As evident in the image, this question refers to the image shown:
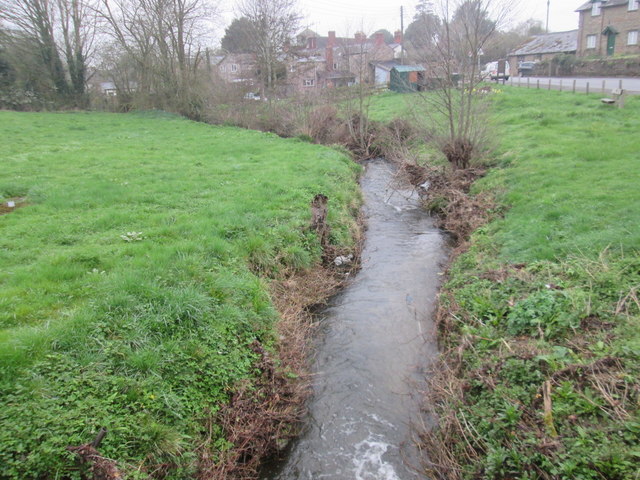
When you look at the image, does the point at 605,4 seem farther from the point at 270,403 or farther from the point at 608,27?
the point at 270,403

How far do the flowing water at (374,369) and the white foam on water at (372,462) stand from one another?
0.01m

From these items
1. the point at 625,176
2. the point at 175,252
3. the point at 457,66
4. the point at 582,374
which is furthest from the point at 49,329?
the point at 457,66

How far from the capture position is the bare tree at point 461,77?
12.5 metres

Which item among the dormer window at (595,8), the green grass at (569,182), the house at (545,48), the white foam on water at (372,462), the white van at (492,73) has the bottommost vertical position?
the white foam on water at (372,462)

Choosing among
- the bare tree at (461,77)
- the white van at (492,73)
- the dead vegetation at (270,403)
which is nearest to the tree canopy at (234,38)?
the white van at (492,73)

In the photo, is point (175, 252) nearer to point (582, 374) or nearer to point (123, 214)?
point (123, 214)

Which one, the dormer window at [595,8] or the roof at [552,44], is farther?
the roof at [552,44]

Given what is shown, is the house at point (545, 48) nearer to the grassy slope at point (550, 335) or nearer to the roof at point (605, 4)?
the roof at point (605, 4)

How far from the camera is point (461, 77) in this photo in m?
13.0

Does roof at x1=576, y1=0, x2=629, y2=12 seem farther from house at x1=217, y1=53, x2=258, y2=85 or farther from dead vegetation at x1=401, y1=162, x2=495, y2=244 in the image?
dead vegetation at x1=401, y1=162, x2=495, y2=244

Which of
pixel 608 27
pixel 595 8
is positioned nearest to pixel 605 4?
pixel 595 8

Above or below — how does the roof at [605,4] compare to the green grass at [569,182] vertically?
above

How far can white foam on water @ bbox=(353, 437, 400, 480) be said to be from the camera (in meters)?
4.56

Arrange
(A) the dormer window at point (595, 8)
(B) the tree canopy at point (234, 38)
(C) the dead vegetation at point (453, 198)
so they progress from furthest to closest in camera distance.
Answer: (A) the dormer window at point (595, 8) < (B) the tree canopy at point (234, 38) < (C) the dead vegetation at point (453, 198)
